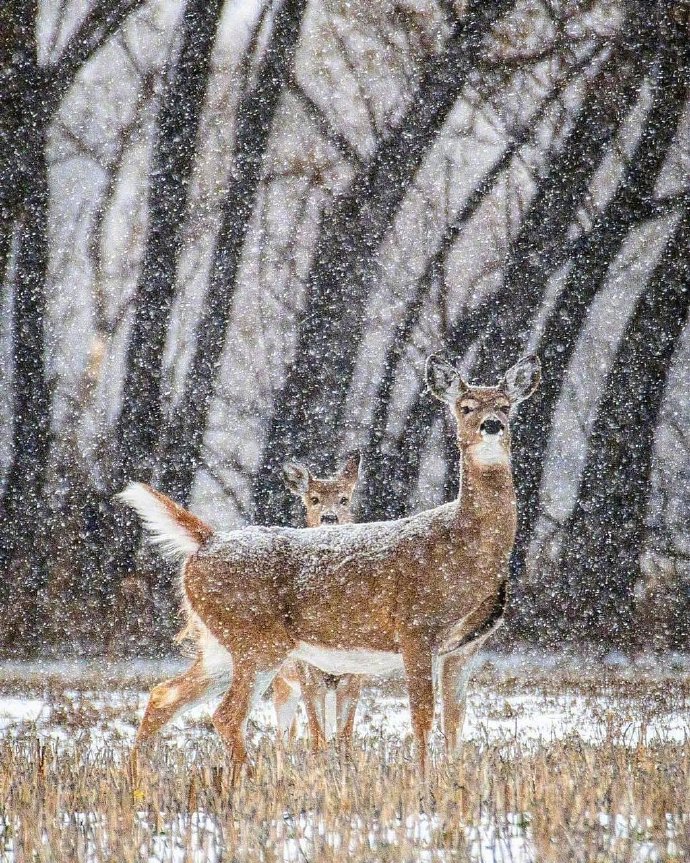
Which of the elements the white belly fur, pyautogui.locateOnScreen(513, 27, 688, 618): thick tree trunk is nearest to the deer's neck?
the white belly fur

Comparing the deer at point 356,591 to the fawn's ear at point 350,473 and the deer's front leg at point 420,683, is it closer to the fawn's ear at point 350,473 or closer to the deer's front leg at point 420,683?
the deer's front leg at point 420,683

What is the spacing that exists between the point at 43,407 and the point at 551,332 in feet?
18.1

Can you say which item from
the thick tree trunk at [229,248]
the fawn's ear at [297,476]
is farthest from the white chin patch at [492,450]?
the thick tree trunk at [229,248]

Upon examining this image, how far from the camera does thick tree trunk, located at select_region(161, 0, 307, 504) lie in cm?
1498

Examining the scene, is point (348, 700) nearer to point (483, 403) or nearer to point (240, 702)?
point (240, 702)

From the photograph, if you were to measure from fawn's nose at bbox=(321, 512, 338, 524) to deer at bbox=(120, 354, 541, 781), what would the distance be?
2843 mm

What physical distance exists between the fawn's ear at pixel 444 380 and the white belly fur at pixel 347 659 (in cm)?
138

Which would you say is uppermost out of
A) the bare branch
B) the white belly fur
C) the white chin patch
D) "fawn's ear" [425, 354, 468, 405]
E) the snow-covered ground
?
the bare branch

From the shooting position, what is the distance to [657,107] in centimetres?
1469

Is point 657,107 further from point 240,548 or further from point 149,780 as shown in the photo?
point 149,780

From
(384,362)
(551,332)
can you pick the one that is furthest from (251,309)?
(551,332)

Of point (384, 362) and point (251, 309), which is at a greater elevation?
point (251, 309)

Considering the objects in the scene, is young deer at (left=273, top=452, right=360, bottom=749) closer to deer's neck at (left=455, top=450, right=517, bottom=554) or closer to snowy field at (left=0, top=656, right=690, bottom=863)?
snowy field at (left=0, top=656, right=690, bottom=863)

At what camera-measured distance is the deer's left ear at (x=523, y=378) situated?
717 cm
